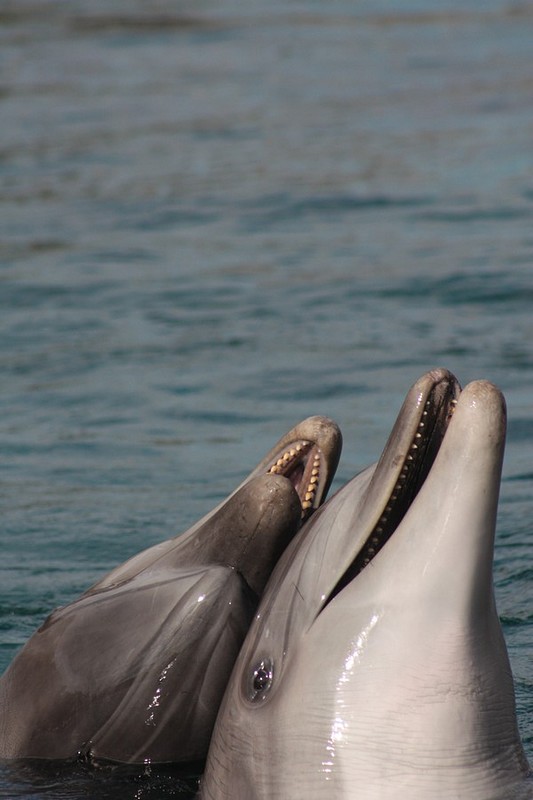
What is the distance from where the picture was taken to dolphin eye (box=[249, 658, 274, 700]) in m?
4.15

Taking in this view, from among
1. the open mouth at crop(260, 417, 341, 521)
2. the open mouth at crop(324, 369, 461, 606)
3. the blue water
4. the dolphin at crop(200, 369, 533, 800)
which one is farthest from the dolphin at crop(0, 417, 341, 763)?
the open mouth at crop(324, 369, 461, 606)

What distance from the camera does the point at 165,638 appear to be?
451 centimetres

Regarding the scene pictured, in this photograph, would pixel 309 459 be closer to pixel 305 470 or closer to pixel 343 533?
pixel 305 470

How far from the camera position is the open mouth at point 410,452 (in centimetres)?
403

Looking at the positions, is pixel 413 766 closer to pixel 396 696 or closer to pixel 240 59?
pixel 396 696

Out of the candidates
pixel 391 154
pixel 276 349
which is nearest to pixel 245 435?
pixel 276 349

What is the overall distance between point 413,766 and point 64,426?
697 cm

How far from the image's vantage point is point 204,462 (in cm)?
974

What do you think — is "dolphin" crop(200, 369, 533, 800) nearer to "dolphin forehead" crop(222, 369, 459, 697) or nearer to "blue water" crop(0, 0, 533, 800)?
"dolphin forehead" crop(222, 369, 459, 697)

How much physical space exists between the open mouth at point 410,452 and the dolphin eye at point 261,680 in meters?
0.25

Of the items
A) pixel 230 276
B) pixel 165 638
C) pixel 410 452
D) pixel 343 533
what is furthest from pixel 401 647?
pixel 230 276

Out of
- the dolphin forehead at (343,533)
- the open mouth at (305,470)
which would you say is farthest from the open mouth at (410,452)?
the open mouth at (305,470)

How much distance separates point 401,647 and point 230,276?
1040cm

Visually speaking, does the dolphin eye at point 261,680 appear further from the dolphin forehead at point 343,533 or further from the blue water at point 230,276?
the blue water at point 230,276
